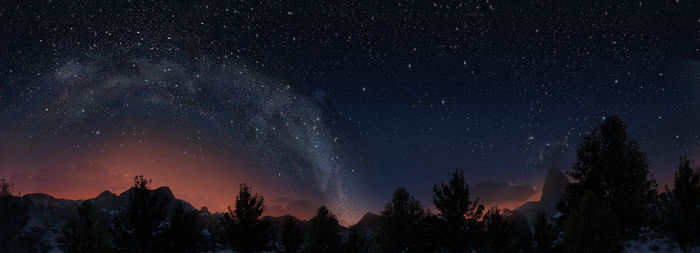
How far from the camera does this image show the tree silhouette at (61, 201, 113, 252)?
60.0 ft

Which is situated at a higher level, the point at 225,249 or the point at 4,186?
the point at 4,186

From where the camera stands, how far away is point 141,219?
23.6 metres

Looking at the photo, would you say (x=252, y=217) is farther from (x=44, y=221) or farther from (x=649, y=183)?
(x=44, y=221)

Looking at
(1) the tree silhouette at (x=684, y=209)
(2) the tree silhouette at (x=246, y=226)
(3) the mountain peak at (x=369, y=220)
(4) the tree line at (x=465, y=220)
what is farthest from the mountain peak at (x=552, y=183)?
(2) the tree silhouette at (x=246, y=226)

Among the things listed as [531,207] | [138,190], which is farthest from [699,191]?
[531,207]

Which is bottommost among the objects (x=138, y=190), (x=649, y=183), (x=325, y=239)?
(x=325, y=239)

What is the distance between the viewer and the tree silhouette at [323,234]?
28656 millimetres

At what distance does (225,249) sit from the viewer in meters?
58.2

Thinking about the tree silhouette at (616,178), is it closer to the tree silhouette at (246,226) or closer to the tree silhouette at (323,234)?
the tree silhouette at (323,234)

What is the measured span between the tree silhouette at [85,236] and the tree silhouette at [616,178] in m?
25.1

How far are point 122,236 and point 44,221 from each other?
54.1m

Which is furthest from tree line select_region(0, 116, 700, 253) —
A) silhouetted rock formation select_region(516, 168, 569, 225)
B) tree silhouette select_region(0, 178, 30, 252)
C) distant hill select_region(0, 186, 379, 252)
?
silhouetted rock formation select_region(516, 168, 569, 225)

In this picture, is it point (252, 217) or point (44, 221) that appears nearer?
point (252, 217)

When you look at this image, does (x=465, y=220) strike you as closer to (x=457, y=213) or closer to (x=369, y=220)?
(x=457, y=213)
